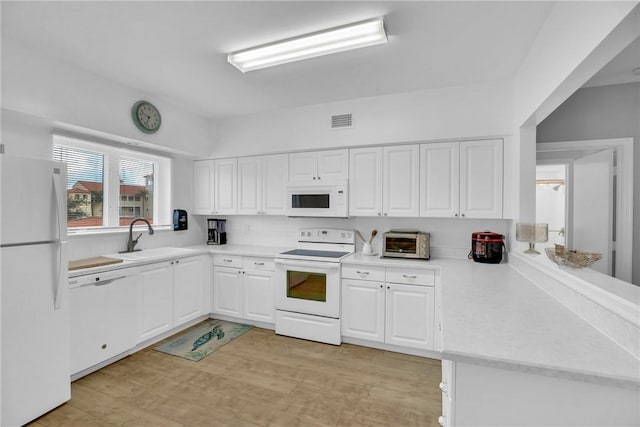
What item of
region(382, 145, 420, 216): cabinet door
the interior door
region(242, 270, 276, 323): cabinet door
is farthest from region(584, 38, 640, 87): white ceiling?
region(242, 270, 276, 323): cabinet door

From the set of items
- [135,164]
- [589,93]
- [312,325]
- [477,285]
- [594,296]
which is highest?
[589,93]

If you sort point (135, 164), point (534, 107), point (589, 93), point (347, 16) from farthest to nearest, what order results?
point (135, 164), point (589, 93), point (534, 107), point (347, 16)

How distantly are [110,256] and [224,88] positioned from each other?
2.09 metres

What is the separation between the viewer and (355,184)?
3.31 metres

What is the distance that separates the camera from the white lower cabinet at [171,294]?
2.87 m

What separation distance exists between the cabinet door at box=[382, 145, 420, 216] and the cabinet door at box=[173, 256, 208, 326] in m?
2.31

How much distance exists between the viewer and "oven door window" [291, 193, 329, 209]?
3.39 m

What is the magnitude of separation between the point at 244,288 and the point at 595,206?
12.6 ft

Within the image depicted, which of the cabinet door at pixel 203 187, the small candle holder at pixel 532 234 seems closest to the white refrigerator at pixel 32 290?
the cabinet door at pixel 203 187

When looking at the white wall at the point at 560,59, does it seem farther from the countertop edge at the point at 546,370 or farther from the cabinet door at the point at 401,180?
the countertop edge at the point at 546,370

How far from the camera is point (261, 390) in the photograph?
89.7 inches

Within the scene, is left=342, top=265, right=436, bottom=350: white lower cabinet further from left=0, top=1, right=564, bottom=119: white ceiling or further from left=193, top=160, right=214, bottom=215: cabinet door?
left=193, top=160, right=214, bottom=215: cabinet door

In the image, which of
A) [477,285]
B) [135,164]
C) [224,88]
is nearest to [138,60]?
[224,88]

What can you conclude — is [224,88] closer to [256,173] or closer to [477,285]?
[256,173]
